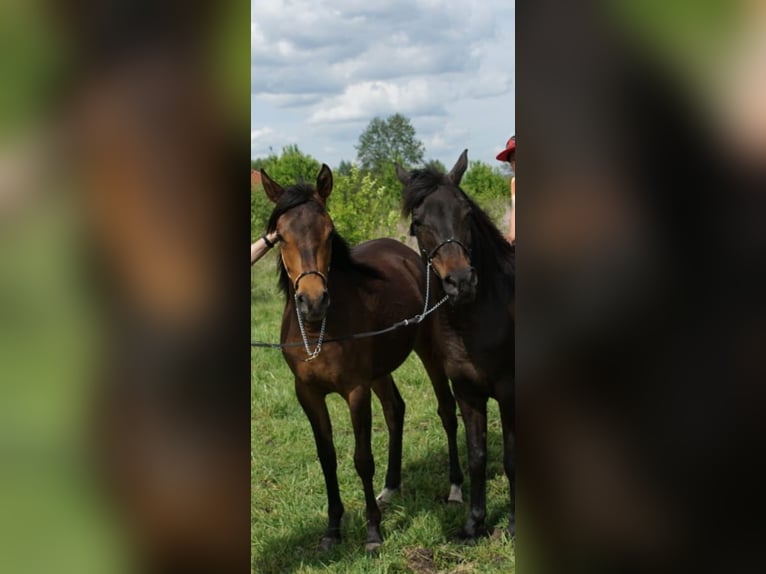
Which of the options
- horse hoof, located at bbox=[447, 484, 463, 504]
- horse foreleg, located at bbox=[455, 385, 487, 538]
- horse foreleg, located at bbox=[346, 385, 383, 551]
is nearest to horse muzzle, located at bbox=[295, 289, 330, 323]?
horse foreleg, located at bbox=[346, 385, 383, 551]

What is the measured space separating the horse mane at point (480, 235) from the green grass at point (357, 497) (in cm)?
91

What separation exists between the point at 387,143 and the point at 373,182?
8247 mm

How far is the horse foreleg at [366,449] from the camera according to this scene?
393cm

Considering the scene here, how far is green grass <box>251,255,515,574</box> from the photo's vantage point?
3.83m

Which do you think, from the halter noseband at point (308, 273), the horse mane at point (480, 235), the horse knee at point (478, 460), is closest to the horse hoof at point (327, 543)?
the horse knee at point (478, 460)

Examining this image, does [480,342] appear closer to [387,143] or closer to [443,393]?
[443,393]

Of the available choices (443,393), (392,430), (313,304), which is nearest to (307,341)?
(313,304)

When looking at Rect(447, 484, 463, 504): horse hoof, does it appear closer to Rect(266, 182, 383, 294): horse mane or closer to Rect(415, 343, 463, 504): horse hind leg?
Rect(415, 343, 463, 504): horse hind leg

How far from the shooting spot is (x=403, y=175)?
4059 mm
